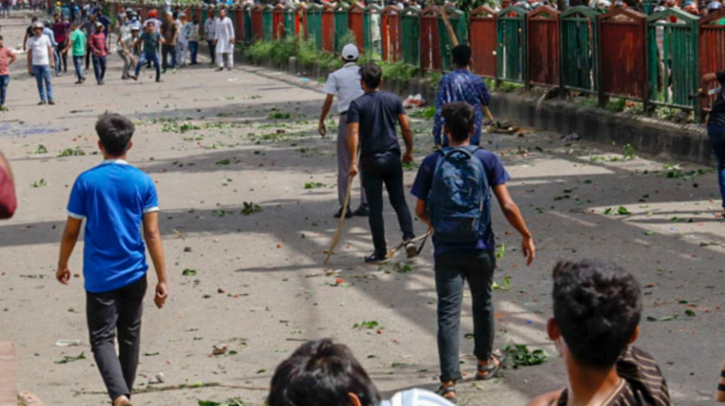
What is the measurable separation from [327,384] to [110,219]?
404cm

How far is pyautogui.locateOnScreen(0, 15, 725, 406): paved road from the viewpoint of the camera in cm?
759

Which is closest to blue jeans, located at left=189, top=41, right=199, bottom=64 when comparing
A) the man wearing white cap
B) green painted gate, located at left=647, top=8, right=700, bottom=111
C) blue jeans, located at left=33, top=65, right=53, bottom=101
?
blue jeans, located at left=33, top=65, right=53, bottom=101

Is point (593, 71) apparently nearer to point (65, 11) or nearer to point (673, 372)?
point (673, 372)

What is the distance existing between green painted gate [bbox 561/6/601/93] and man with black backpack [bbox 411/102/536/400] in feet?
39.6

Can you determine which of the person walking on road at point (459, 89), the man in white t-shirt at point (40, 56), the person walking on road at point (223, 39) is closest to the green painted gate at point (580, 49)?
the person walking on road at point (459, 89)

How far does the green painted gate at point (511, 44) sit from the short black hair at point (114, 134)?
50.2 feet

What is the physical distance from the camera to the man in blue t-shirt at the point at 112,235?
6.45m

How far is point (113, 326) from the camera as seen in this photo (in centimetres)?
654

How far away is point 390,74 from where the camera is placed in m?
27.5

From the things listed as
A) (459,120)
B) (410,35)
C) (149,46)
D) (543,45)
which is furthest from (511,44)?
(149,46)

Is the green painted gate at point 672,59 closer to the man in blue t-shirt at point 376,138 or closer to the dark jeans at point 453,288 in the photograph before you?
the man in blue t-shirt at point 376,138

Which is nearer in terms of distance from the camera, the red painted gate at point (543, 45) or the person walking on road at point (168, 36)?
the red painted gate at point (543, 45)

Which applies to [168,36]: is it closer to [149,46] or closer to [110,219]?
[149,46]

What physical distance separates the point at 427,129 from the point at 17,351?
12786 mm
